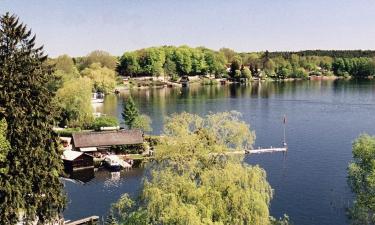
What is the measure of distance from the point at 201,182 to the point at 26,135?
1215cm

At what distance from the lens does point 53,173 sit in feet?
108

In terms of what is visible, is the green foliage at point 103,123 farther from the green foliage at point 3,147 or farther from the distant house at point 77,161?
the green foliage at point 3,147

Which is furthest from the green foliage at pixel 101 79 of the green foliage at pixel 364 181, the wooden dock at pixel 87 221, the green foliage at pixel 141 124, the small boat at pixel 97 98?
the green foliage at pixel 364 181

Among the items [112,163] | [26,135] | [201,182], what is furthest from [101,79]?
[201,182]

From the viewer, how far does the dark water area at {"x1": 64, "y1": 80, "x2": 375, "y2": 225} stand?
155ft

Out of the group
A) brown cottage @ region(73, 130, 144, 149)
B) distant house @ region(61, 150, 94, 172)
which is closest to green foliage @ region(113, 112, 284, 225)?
distant house @ region(61, 150, 94, 172)

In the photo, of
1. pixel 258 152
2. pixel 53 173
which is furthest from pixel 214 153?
pixel 258 152

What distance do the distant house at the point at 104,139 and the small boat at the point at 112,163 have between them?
121 inches

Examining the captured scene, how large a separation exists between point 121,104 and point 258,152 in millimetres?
62272

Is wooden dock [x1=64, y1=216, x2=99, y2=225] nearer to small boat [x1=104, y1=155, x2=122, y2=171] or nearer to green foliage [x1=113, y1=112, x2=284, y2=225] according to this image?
green foliage [x1=113, y1=112, x2=284, y2=225]

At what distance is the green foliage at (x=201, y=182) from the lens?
82.3 feet

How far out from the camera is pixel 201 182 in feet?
87.2

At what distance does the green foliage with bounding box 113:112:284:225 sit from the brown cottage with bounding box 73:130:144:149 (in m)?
36.9

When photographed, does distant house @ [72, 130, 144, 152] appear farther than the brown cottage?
No
